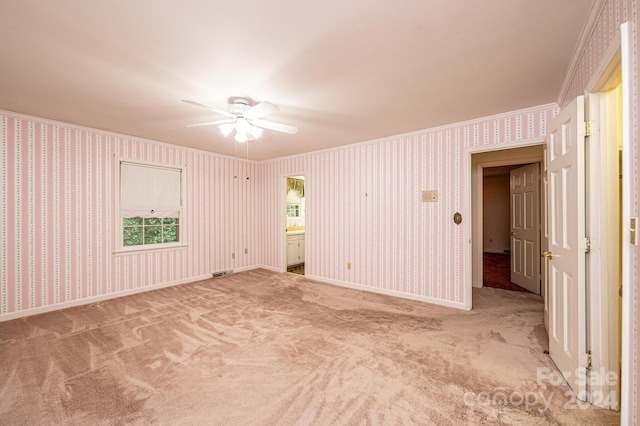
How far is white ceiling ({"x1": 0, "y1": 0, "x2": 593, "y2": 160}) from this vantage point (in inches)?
62.5

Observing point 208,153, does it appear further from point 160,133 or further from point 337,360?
point 337,360

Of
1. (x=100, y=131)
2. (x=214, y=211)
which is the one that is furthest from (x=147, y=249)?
(x=100, y=131)

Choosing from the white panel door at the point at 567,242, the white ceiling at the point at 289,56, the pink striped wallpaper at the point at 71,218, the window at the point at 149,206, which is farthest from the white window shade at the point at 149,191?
the white panel door at the point at 567,242

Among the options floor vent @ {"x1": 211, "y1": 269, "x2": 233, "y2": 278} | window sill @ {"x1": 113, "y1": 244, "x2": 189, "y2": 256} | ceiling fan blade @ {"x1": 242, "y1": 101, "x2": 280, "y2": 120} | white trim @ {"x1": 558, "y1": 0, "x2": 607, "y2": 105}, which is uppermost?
white trim @ {"x1": 558, "y1": 0, "x2": 607, "y2": 105}

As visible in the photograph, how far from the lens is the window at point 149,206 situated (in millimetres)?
4213

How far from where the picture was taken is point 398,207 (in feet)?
13.6

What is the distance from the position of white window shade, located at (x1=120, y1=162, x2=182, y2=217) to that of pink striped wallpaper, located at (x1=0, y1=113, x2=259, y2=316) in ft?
0.47

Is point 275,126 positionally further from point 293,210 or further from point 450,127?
point 293,210

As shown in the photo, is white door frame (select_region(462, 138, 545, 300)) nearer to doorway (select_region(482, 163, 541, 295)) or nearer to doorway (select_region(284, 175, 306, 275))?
doorway (select_region(482, 163, 541, 295))

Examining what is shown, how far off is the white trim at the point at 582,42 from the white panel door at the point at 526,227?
2.22m

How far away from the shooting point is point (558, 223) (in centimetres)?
221

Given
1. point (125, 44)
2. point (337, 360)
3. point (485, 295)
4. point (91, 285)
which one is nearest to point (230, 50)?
point (125, 44)

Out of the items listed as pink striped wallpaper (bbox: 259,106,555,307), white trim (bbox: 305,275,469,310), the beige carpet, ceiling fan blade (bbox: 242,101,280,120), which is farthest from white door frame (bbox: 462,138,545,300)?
ceiling fan blade (bbox: 242,101,280,120)

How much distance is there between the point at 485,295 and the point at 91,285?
5.88m
